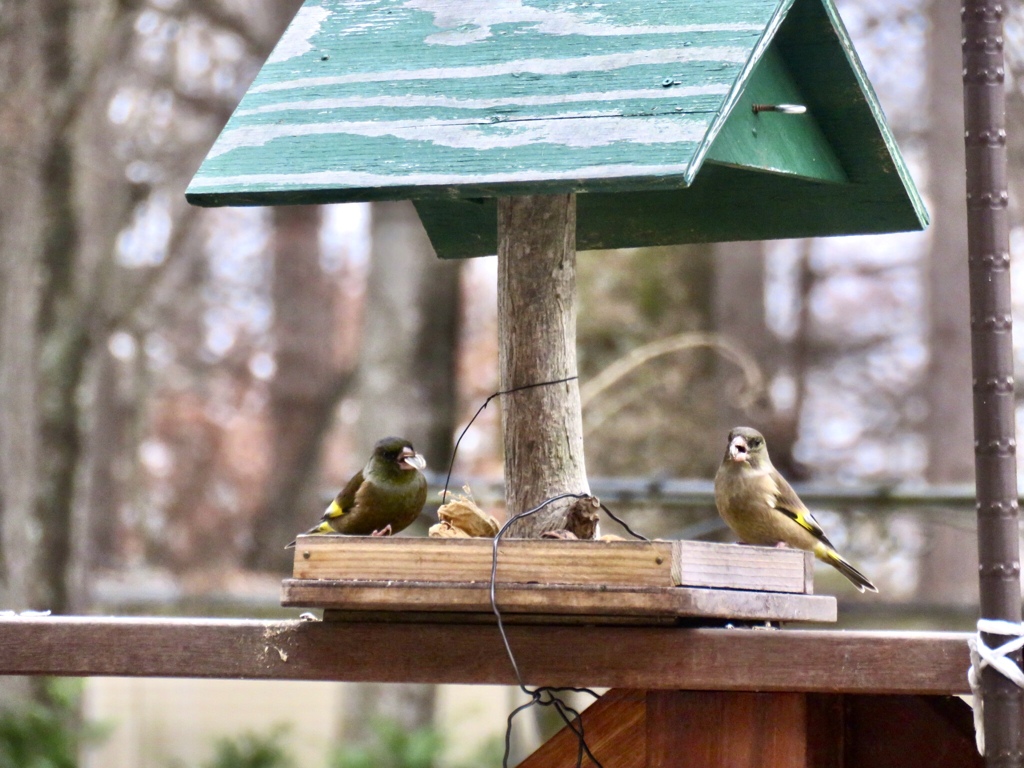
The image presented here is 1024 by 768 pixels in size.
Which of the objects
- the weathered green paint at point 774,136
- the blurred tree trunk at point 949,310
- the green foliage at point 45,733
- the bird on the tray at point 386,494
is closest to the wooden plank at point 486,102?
the weathered green paint at point 774,136

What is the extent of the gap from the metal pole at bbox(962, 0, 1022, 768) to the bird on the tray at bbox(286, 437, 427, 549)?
1.39m

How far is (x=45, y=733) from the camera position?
7.61 meters

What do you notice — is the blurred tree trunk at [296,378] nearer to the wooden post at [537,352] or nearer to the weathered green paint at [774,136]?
the weathered green paint at [774,136]

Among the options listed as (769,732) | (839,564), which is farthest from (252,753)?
(769,732)

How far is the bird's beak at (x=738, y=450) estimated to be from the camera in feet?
11.4

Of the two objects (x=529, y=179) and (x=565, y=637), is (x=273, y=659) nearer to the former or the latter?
(x=565, y=637)

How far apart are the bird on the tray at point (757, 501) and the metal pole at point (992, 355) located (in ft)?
3.72

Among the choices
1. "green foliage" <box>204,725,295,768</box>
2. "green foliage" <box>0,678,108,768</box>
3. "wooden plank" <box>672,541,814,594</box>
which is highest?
"wooden plank" <box>672,541,814,594</box>

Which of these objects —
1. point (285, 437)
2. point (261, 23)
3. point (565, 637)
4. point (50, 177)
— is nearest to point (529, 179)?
point (565, 637)

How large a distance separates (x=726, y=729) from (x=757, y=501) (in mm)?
1165

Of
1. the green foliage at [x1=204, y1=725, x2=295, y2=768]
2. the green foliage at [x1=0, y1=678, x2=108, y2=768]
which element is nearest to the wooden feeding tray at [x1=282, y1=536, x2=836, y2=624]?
the green foliage at [x1=0, y1=678, x2=108, y2=768]

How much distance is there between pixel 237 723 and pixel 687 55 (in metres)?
11.7

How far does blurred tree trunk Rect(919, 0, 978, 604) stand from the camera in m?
13.6

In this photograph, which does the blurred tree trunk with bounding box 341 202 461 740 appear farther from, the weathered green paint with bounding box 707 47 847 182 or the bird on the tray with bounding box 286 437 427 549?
the weathered green paint with bounding box 707 47 847 182
